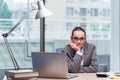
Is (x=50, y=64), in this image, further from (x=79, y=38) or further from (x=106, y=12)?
(x=106, y=12)

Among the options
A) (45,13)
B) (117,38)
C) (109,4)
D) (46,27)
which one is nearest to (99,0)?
(109,4)

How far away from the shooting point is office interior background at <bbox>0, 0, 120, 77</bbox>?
3.91 metres

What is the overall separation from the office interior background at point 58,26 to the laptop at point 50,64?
5.77 ft

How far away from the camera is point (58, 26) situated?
4.04 meters

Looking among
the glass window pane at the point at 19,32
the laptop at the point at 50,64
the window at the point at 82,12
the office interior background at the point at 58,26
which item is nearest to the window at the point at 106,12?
the office interior background at the point at 58,26

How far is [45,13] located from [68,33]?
5.33 ft

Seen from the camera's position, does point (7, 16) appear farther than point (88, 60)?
Yes

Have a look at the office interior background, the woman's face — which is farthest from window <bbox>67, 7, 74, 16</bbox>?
the woman's face

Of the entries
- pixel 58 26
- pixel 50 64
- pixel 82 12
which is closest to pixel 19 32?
pixel 58 26

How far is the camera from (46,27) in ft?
13.3

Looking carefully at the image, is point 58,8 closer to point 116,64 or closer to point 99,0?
point 99,0

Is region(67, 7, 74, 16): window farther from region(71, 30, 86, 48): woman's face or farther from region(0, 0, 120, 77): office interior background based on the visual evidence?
region(71, 30, 86, 48): woman's face

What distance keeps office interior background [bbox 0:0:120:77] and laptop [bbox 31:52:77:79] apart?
1759 millimetres

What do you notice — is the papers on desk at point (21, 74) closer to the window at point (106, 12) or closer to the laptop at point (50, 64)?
the laptop at point (50, 64)
